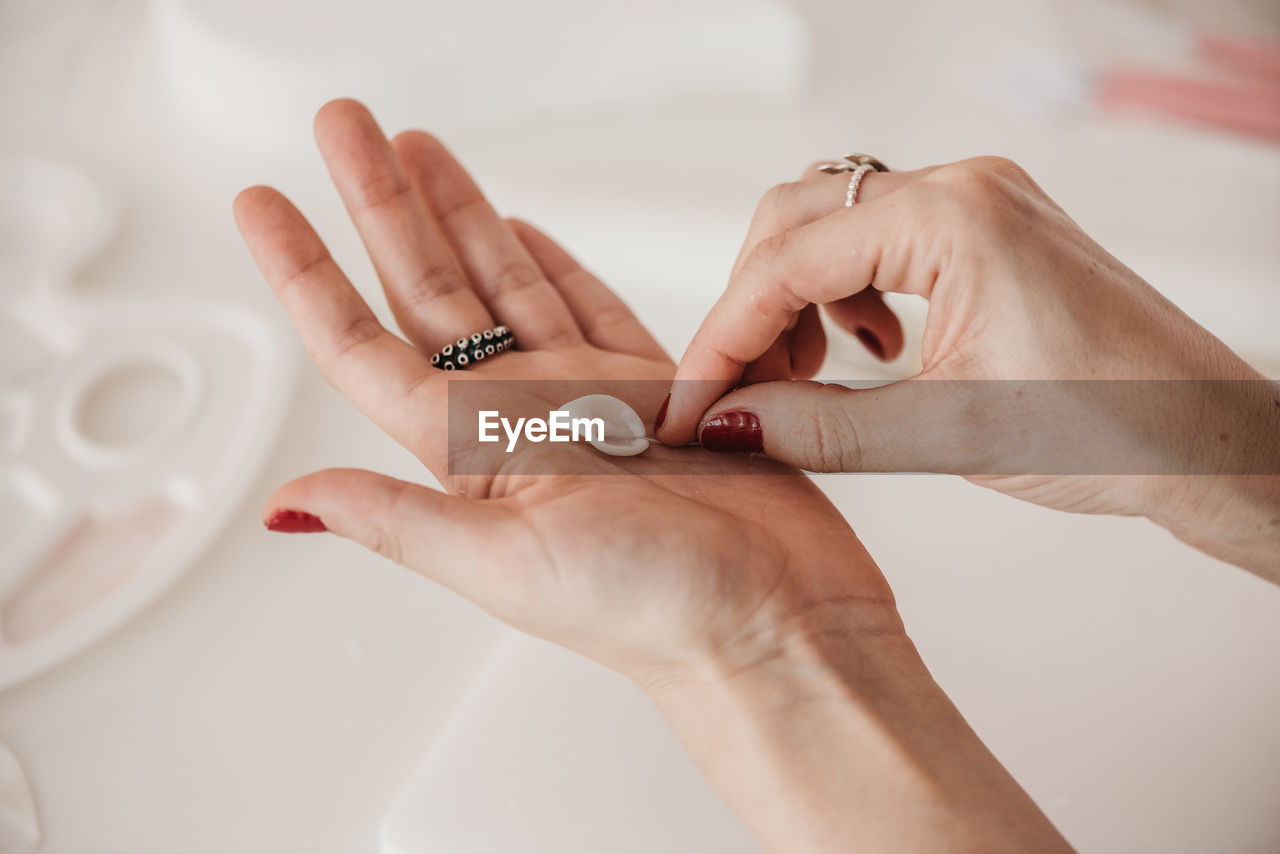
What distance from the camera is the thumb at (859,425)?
90 centimetres

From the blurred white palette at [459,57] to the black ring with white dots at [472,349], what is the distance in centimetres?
78

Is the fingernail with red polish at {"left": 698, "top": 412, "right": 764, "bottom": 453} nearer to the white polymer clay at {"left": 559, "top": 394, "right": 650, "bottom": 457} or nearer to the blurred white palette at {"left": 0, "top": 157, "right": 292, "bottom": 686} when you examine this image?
the white polymer clay at {"left": 559, "top": 394, "right": 650, "bottom": 457}

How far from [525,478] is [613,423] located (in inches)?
6.2

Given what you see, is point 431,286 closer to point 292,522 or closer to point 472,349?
point 472,349

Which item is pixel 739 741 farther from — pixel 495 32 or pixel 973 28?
pixel 973 28

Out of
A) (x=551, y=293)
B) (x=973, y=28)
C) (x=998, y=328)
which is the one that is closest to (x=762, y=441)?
(x=998, y=328)

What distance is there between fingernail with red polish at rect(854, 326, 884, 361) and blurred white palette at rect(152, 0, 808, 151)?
901 mm

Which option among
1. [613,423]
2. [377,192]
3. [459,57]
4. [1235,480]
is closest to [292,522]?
[613,423]

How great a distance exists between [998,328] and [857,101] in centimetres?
117

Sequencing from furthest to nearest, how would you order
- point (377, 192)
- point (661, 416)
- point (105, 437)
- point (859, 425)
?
point (105, 437)
point (377, 192)
point (661, 416)
point (859, 425)

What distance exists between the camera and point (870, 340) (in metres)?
1.16

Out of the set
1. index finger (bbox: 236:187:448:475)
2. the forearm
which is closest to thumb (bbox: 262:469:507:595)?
index finger (bbox: 236:187:448:475)

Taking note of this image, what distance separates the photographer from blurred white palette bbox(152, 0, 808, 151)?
5.63 feet

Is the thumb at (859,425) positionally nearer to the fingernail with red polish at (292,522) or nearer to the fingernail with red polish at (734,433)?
the fingernail with red polish at (734,433)
